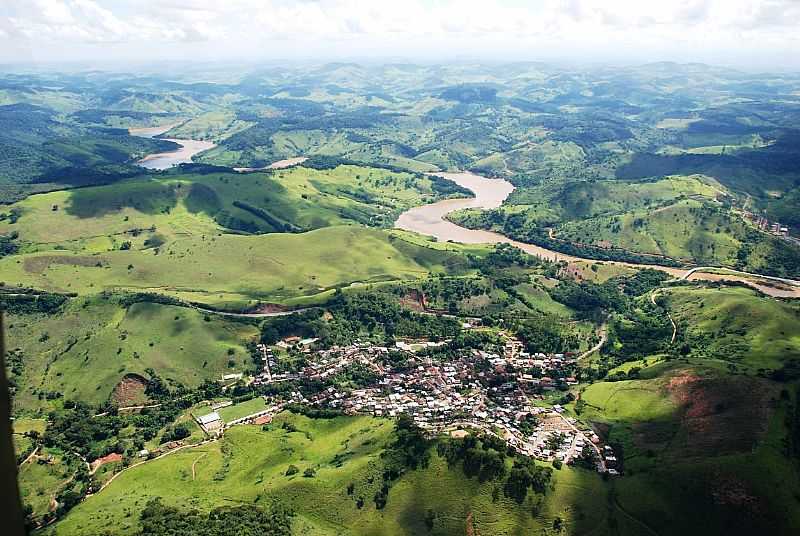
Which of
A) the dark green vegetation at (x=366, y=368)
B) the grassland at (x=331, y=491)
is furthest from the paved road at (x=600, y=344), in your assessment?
the grassland at (x=331, y=491)

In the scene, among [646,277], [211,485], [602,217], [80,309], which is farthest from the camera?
[602,217]

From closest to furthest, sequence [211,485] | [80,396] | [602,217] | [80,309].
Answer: [211,485]
[80,396]
[80,309]
[602,217]

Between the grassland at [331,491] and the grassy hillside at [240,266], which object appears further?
the grassy hillside at [240,266]

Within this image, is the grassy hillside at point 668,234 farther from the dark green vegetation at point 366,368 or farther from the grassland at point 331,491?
the grassland at point 331,491

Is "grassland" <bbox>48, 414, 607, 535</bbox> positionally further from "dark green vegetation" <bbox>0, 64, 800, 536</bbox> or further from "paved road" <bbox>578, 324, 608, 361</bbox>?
"paved road" <bbox>578, 324, 608, 361</bbox>

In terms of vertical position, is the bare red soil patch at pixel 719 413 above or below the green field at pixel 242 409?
above

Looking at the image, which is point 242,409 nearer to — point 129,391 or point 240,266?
point 129,391

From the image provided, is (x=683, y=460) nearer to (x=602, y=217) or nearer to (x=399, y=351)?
(x=399, y=351)

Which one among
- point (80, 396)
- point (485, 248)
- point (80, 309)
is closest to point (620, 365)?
point (485, 248)
